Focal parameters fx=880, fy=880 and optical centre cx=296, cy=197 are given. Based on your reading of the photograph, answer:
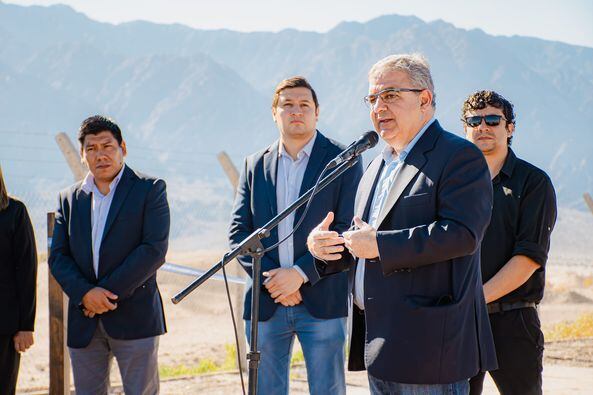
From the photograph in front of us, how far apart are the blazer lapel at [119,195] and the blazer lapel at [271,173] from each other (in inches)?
30.7

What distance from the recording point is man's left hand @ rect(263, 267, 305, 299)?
457 centimetres

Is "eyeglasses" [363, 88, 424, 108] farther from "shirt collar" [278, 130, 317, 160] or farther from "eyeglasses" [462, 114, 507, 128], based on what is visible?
"shirt collar" [278, 130, 317, 160]

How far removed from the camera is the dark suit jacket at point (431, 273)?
10.4ft

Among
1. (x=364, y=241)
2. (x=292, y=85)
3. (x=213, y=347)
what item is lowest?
(x=213, y=347)

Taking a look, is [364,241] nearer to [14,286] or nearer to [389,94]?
[389,94]

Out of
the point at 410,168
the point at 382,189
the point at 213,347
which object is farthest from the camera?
the point at 213,347

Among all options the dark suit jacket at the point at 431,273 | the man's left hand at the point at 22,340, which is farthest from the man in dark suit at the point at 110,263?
the dark suit jacket at the point at 431,273

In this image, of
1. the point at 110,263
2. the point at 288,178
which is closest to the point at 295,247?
the point at 288,178

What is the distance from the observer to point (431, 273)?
Result: 10.6 feet

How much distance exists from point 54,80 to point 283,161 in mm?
153407

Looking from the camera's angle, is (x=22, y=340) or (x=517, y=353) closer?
(x=517, y=353)

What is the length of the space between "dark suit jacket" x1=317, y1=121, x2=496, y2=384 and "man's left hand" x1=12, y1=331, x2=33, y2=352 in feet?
7.95

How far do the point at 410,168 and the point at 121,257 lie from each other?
214cm

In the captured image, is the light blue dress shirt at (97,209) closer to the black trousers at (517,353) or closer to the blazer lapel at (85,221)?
the blazer lapel at (85,221)
